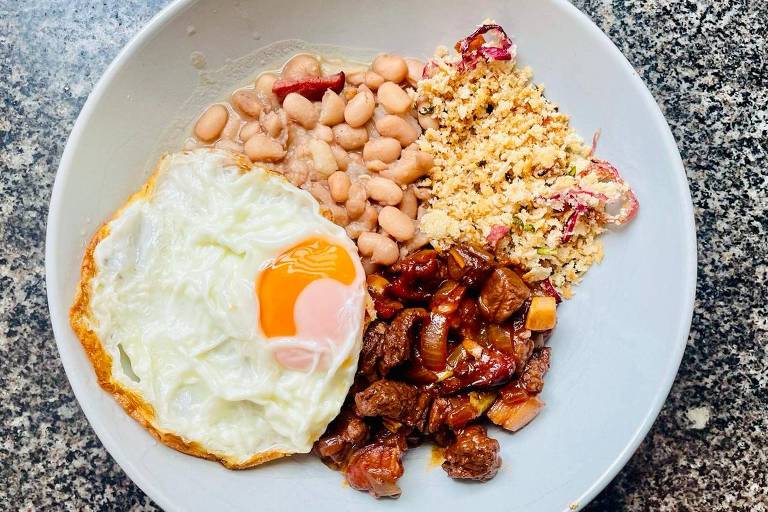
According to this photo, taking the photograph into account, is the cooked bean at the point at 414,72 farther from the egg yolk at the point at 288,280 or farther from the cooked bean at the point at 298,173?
the egg yolk at the point at 288,280

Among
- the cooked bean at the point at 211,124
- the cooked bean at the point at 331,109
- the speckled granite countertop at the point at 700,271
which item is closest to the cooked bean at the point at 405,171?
the cooked bean at the point at 331,109

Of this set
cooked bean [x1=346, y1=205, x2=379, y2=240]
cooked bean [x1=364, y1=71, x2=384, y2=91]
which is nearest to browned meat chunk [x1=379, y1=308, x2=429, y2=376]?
cooked bean [x1=346, y1=205, x2=379, y2=240]

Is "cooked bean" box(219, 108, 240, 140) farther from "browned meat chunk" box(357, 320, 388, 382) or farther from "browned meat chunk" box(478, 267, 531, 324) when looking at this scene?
"browned meat chunk" box(478, 267, 531, 324)

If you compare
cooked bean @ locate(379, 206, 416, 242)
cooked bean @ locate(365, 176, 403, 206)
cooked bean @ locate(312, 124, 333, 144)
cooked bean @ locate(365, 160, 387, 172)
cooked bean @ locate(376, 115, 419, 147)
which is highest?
cooked bean @ locate(376, 115, 419, 147)

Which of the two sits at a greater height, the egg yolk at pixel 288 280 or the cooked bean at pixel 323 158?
the cooked bean at pixel 323 158

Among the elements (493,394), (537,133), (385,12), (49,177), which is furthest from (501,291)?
(49,177)

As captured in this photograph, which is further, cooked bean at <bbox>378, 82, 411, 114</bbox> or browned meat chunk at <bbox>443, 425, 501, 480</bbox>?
cooked bean at <bbox>378, 82, 411, 114</bbox>

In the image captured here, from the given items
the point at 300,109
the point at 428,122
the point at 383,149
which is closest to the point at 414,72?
the point at 428,122
